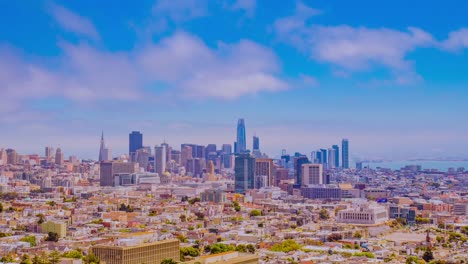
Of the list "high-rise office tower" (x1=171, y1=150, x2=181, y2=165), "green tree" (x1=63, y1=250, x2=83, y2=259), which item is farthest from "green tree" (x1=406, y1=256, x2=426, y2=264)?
"high-rise office tower" (x1=171, y1=150, x2=181, y2=165)

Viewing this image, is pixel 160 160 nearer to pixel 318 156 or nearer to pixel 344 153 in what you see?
pixel 318 156

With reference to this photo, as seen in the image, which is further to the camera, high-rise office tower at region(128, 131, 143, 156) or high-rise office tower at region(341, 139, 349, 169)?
high-rise office tower at region(341, 139, 349, 169)

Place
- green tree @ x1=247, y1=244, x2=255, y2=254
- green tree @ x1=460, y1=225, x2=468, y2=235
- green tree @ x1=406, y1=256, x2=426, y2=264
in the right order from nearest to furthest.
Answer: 1. green tree @ x1=406, y1=256, x2=426, y2=264
2. green tree @ x1=247, y1=244, x2=255, y2=254
3. green tree @ x1=460, y1=225, x2=468, y2=235

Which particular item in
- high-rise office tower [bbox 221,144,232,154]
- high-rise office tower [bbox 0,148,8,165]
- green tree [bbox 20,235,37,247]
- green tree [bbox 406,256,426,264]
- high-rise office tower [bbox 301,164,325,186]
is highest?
high-rise office tower [bbox 221,144,232,154]

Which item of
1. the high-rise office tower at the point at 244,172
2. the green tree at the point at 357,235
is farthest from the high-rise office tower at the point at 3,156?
the green tree at the point at 357,235

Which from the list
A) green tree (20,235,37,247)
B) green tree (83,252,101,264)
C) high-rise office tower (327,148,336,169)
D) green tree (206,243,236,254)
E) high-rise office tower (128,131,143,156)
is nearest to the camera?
green tree (83,252,101,264)

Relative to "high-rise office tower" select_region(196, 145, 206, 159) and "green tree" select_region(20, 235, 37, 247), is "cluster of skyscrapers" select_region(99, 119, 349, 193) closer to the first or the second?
"high-rise office tower" select_region(196, 145, 206, 159)
